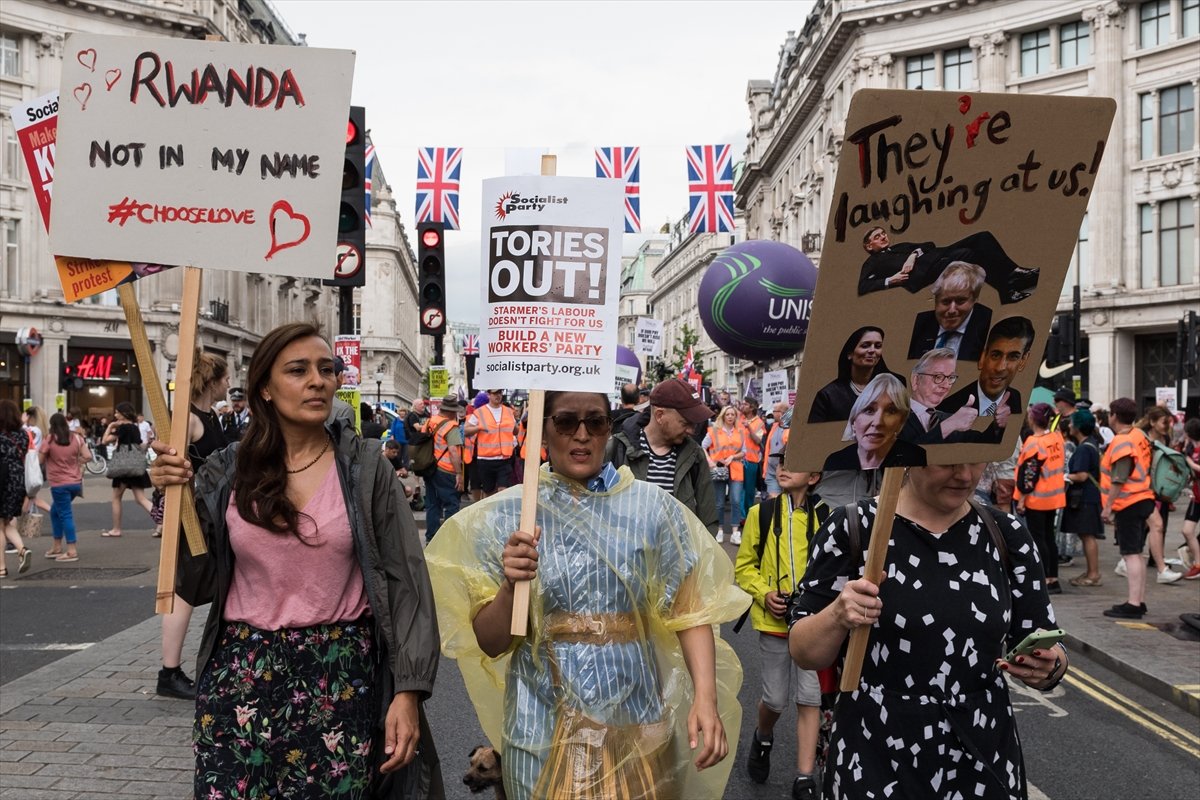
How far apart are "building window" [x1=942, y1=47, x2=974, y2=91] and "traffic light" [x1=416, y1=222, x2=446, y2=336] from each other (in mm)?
35661

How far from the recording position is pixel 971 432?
283 cm

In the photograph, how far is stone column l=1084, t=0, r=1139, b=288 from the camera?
38938 mm

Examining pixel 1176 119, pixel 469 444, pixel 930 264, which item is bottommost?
pixel 469 444

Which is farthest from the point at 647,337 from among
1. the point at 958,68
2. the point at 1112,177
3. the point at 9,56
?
the point at 9,56

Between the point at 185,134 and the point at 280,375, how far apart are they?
78 centimetres

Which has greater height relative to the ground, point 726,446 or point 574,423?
point 574,423

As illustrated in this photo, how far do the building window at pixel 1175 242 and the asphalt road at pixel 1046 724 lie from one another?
33.9 metres

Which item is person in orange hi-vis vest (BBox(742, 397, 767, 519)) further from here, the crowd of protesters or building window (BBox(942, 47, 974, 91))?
building window (BBox(942, 47, 974, 91))

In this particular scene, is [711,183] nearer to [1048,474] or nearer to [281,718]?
[1048,474]

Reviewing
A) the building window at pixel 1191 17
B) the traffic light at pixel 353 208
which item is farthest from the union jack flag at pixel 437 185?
the building window at pixel 1191 17

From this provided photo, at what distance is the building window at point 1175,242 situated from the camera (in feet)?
123

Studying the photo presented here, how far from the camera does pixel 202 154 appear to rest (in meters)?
3.25

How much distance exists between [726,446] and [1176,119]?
Answer: 97.8ft

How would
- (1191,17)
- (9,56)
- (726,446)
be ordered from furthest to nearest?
(9,56), (1191,17), (726,446)
